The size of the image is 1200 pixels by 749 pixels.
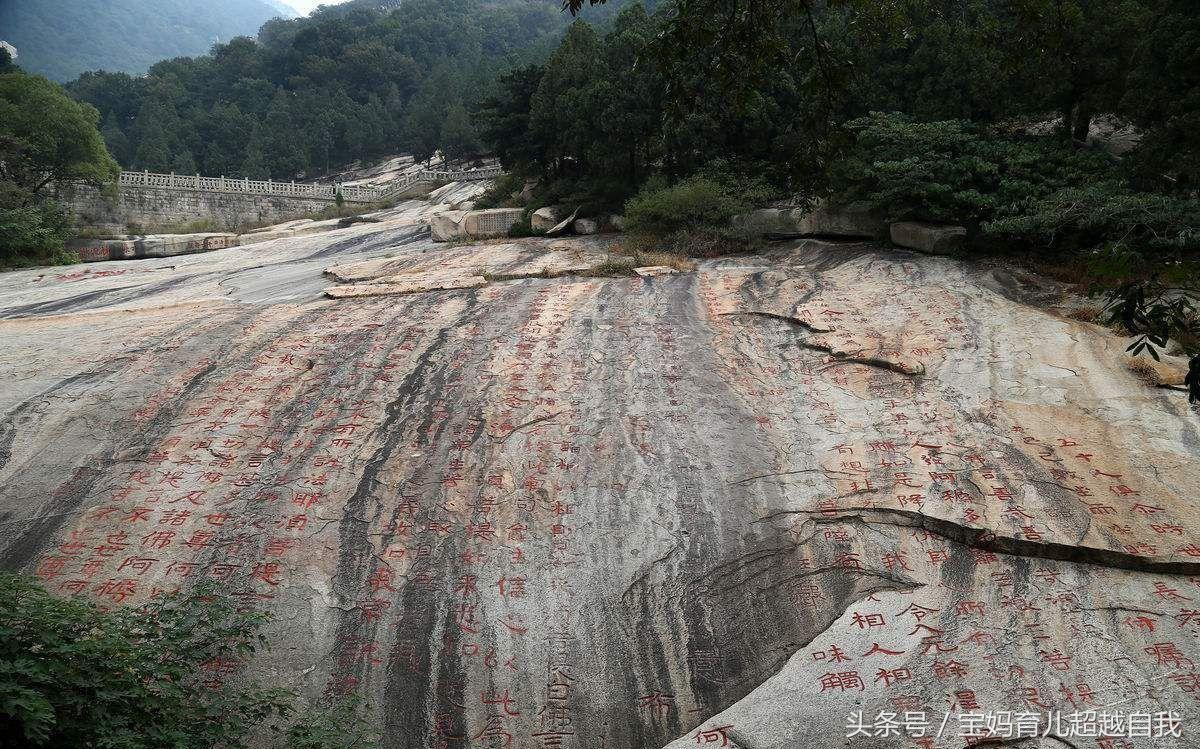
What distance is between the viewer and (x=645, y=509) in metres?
5.32

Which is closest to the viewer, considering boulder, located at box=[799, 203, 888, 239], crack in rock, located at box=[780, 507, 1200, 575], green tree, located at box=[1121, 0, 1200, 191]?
crack in rock, located at box=[780, 507, 1200, 575]

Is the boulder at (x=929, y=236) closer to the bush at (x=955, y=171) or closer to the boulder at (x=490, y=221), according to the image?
the bush at (x=955, y=171)

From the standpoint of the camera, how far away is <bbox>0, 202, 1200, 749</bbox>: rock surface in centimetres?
420

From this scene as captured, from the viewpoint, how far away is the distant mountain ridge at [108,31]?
6488 cm

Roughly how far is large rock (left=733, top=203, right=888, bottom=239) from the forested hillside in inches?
1069

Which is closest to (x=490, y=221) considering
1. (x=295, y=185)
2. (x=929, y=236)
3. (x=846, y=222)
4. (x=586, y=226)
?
(x=586, y=226)

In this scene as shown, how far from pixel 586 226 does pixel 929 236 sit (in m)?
6.23

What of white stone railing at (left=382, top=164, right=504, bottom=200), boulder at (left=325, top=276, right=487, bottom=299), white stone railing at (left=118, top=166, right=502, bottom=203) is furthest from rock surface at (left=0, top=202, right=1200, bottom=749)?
white stone railing at (left=382, top=164, right=504, bottom=200)

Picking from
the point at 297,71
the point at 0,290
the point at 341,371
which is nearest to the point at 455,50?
the point at 297,71

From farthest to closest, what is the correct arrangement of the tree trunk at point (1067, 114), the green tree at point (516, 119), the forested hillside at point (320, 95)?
the forested hillside at point (320, 95) < the green tree at point (516, 119) < the tree trunk at point (1067, 114)

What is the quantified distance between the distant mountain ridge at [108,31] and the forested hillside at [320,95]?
1708 centimetres

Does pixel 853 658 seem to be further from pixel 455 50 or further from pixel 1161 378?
pixel 455 50

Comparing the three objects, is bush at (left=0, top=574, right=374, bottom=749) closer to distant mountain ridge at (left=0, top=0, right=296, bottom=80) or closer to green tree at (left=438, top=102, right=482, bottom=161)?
green tree at (left=438, top=102, right=482, bottom=161)

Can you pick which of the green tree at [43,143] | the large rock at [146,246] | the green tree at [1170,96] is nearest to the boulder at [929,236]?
the green tree at [1170,96]
